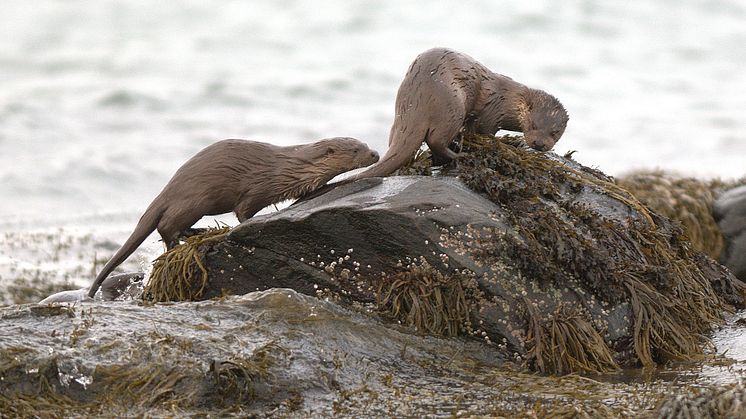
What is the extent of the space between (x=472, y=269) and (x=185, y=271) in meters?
1.49

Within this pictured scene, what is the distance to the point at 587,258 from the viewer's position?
5652mm

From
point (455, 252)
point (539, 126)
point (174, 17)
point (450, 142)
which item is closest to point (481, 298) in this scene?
point (455, 252)

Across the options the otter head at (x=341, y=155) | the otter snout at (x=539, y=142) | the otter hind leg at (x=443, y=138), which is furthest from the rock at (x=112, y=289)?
the otter snout at (x=539, y=142)

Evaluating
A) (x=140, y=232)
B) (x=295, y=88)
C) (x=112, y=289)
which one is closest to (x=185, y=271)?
(x=140, y=232)

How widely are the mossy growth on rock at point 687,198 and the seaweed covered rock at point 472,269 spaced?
3.24 metres

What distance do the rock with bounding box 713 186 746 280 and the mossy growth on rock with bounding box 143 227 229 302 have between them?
14.6 ft

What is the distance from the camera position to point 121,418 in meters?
4.17

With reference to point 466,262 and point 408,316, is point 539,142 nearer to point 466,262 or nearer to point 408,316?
point 466,262

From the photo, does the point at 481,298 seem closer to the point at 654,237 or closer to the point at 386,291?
the point at 386,291

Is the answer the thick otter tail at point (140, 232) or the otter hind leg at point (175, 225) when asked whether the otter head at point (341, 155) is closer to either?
the otter hind leg at point (175, 225)

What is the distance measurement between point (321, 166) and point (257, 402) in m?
2.08

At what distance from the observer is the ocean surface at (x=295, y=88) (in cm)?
1345

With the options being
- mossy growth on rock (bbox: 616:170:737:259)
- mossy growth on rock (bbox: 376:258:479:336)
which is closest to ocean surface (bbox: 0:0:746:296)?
mossy growth on rock (bbox: 616:170:737:259)

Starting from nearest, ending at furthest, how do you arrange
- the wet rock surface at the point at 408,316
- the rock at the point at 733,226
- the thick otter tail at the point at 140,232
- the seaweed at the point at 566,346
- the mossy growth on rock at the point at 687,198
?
the wet rock surface at the point at 408,316, the seaweed at the point at 566,346, the thick otter tail at the point at 140,232, the rock at the point at 733,226, the mossy growth on rock at the point at 687,198
